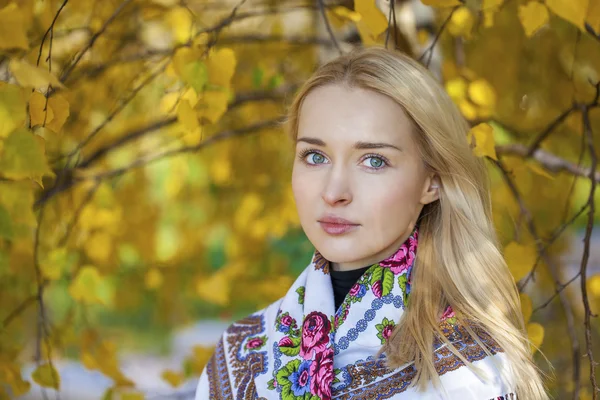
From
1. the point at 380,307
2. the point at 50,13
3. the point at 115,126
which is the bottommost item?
the point at 380,307

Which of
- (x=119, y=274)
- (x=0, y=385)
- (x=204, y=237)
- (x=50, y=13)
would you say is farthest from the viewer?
(x=204, y=237)

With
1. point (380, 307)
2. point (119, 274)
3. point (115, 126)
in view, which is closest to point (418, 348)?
point (380, 307)

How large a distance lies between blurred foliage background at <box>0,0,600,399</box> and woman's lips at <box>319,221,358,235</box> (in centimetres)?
28

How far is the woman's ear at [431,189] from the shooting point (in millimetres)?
1350

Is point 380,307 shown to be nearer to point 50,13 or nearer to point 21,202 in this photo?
point 21,202

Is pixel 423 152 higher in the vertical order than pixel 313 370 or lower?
higher

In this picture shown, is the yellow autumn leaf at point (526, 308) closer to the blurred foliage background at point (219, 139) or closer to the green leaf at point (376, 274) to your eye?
the blurred foliage background at point (219, 139)

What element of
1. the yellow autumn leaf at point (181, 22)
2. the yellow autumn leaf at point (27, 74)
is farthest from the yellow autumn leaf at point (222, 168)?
the yellow autumn leaf at point (27, 74)

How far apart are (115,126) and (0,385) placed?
4.76ft

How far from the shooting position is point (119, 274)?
2.86 meters

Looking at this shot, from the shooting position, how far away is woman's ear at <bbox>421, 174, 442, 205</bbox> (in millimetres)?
1350

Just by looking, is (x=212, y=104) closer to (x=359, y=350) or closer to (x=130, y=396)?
(x=359, y=350)

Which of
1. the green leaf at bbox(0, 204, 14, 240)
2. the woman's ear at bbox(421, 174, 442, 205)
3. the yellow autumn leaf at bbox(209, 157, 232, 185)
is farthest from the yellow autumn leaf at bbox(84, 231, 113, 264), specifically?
the woman's ear at bbox(421, 174, 442, 205)

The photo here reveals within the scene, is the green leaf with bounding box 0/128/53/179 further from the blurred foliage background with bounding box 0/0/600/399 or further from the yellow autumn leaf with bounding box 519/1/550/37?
the yellow autumn leaf with bounding box 519/1/550/37
